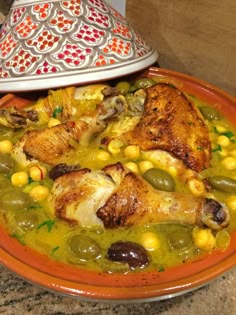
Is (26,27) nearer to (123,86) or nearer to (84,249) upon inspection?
(123,86)

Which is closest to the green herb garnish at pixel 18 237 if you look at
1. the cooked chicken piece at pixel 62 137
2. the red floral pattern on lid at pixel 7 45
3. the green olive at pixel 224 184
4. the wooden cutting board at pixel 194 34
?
the cooked chicken piece at pixel 62 137

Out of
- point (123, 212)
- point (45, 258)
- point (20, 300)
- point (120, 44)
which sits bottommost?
point (20, 300)

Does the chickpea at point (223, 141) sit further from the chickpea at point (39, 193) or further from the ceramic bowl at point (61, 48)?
the chickpea at point (39, 193)

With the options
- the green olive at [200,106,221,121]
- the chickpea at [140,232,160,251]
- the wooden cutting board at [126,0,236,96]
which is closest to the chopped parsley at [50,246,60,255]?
the chickpea at [140,232,160,251]

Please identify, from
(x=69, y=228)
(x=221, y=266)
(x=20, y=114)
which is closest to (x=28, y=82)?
(x=20, y=114)

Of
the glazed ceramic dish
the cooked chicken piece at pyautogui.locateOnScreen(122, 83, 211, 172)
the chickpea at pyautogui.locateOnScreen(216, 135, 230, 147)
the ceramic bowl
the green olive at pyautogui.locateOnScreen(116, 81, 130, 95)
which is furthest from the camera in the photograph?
the green olive at pyautogui.locateOnScreen(116, 81, 130, 95)

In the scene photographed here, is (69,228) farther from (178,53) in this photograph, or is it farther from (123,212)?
(178,53)

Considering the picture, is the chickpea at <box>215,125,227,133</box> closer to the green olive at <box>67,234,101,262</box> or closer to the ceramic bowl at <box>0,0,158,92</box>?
the ceramic bowl at <box>0,0,158,92</box>
